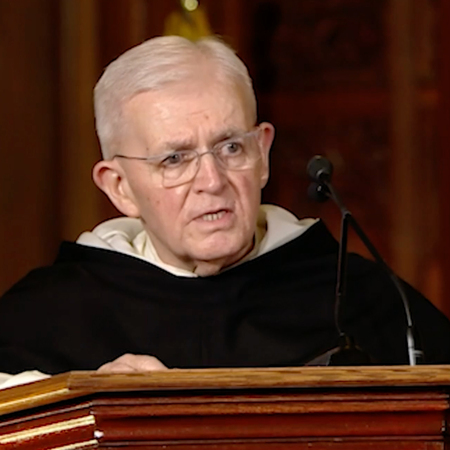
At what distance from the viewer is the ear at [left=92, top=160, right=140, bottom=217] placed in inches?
149

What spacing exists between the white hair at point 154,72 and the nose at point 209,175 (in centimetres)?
21

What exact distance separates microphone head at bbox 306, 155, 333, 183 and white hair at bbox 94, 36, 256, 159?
44 centimetres

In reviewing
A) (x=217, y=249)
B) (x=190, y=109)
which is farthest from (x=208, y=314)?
(x=190, y=109)

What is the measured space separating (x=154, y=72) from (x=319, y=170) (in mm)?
591

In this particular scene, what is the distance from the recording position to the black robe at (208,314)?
146 inches

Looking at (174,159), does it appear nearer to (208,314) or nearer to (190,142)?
(190,142)

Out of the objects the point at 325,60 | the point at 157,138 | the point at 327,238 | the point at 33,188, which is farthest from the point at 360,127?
the point at 157,138

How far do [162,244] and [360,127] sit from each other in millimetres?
2842

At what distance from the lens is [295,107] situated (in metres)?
6.52

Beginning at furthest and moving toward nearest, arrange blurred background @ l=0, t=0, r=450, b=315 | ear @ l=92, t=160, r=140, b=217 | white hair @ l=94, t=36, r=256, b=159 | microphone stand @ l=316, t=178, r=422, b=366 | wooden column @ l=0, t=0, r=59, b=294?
blurred background @ l=0, t=0, r=450, b=315 → wooden column @ l=0, t=0, r=59, b=294 → ear @ l=92, t=160, r=140, b=217 → white hair @ l=94, t=36, r=256, b=159 → microphone stand @ l=316, t=178, r=422, b=366

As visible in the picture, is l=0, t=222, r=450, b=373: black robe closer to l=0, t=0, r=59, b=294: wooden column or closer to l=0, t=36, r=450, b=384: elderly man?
l=0, t=36, r=450, b=384: elderly man

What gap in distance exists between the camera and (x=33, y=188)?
19.3 feet

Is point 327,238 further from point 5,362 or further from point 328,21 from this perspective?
point 328,21

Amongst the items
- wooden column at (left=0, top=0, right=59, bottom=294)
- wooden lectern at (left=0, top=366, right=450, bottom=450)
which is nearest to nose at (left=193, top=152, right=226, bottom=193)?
wooden lectern at (left=0, top=366, right=450, bottom=450)
